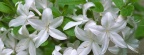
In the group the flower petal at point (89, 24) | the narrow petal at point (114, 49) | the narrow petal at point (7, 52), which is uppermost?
the flower petal at point (89, 24)

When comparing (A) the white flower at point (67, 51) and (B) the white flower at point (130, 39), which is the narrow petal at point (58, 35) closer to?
(A) the white flower at point (67, 51)

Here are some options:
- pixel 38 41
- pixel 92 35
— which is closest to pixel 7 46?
pixel 38 41

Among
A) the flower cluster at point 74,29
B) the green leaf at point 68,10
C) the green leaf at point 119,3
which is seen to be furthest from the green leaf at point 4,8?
the green leaf at point 119,3

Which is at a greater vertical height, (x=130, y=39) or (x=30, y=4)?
(x=30, y=4)

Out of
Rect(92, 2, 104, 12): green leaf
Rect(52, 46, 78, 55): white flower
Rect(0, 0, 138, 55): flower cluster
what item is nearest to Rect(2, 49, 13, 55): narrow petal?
Rect(0, 0, 138, 55): flower cluster

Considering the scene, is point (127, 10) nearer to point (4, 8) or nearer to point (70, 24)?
point (70, 24)

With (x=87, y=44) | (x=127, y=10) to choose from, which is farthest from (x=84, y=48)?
(x=127, y=10)
